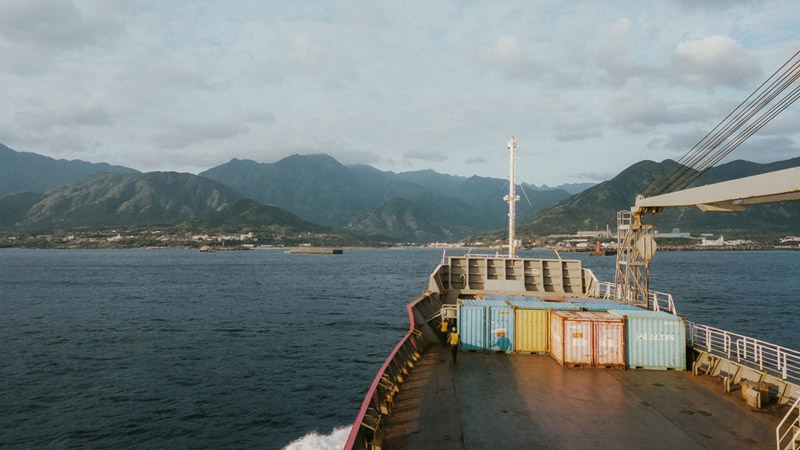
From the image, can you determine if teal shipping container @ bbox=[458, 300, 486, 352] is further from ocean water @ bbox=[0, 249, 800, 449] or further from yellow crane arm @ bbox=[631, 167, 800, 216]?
yellow crane arm @ bbox=[631, 167, 800, 216]

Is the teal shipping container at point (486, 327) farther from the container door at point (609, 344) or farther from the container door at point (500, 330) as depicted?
the container door at point (609, 344)

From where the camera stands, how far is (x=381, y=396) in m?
16.2

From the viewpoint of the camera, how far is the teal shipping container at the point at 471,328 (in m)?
23.9

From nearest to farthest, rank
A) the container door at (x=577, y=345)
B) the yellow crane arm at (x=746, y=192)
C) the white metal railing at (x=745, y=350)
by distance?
the yellow crane arm at (x=746, y=192), the white metal railing at (x=745, y=350), the container door at (x=577, y=345)

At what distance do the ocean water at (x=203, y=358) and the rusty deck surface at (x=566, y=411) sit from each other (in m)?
10.4

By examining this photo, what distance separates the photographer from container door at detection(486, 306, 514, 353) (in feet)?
77.8

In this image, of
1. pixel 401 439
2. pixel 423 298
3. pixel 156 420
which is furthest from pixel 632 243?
pixel 156 420

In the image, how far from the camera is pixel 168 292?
89.2 metres

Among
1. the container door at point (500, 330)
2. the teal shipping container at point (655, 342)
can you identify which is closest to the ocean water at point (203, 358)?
the container door at point (500, 330)

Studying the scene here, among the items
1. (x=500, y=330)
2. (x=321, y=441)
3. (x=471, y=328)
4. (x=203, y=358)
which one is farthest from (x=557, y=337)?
(x=203, y=358)

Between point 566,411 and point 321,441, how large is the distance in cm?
1490

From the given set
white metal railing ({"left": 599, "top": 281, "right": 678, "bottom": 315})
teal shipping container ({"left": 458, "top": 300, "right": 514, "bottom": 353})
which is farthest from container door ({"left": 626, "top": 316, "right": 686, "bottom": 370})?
teal shipping container ({"left": 458, "top": 300, "right": 514, "bottom": 353})

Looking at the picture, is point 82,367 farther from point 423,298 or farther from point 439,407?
point 439,407

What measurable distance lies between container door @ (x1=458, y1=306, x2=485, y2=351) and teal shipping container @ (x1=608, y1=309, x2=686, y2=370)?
7361 mm
